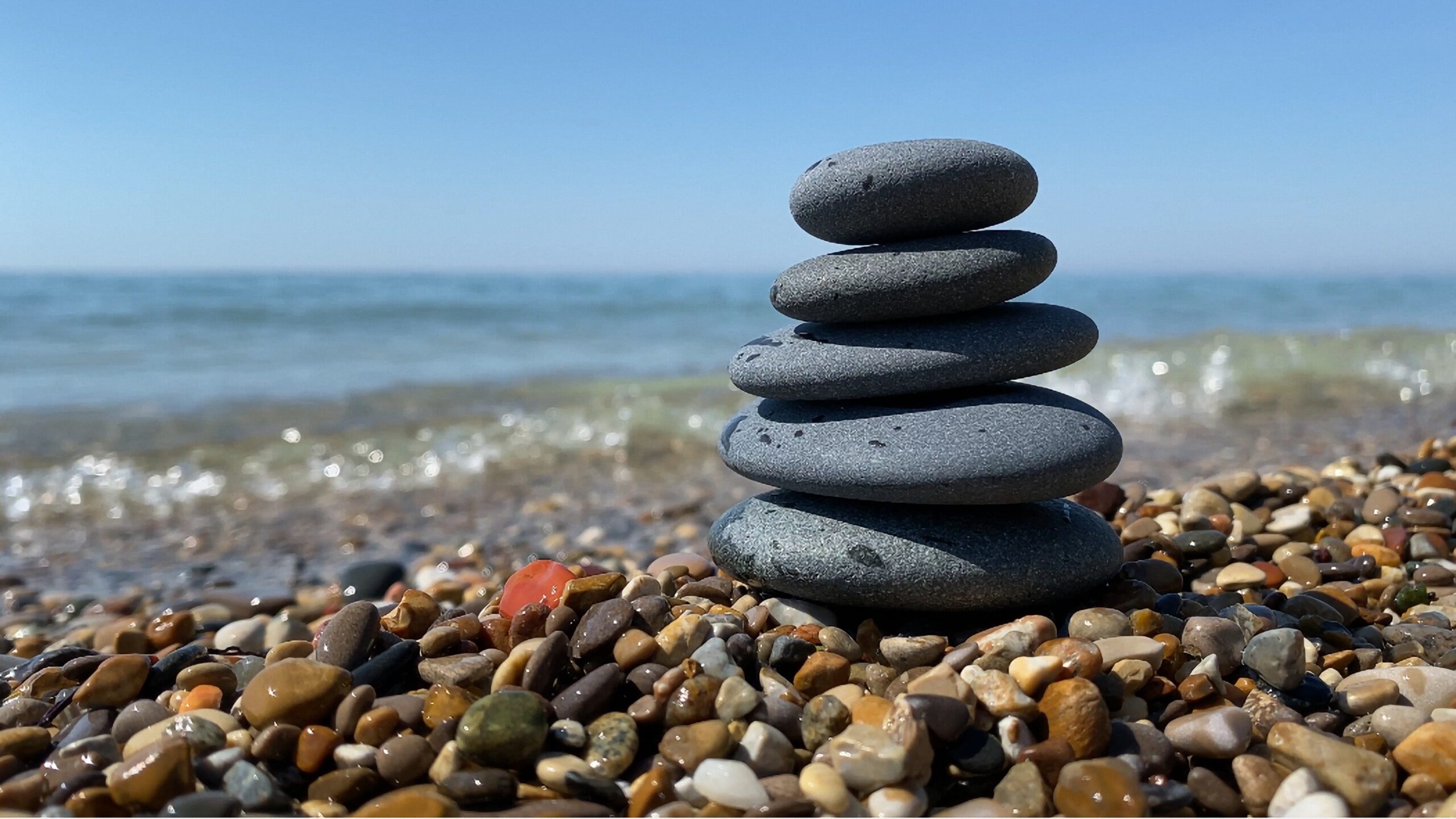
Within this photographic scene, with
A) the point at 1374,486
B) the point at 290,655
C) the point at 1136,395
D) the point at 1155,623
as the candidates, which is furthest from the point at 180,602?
the point at 1136,395

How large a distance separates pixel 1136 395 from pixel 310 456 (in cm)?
916

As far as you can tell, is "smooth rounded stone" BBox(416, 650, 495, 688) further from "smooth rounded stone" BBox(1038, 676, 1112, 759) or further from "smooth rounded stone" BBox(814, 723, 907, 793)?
"smooth rounded stone" BBox(1038, 676, 1112, 759)

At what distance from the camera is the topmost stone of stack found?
3.22 meters

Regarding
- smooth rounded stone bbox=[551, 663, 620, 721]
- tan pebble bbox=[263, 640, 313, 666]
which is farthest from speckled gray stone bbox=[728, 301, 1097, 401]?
tan pebble bbox=[263, 640, 313, 666]

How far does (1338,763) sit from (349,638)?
2.77 m

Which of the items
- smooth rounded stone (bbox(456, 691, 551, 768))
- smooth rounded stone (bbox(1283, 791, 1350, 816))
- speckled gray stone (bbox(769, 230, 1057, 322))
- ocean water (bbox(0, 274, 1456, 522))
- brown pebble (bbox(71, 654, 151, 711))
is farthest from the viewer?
ocean water (bbox(0, 274, 1456, 522))

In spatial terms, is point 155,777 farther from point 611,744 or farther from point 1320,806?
point 1320,806

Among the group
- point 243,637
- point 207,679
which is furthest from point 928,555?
point 243,637

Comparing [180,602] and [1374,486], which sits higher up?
[1374,486]

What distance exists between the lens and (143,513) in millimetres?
7012

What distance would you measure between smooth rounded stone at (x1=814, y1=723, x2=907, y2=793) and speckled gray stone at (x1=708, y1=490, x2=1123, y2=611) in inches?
30.0

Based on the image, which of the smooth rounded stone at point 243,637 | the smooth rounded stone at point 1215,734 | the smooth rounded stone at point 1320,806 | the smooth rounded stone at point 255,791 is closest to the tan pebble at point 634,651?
the smooth rounded stone at point 255,791

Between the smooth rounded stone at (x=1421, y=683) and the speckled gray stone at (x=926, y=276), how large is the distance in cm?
157

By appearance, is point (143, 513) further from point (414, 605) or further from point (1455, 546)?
point (1455, 546)
